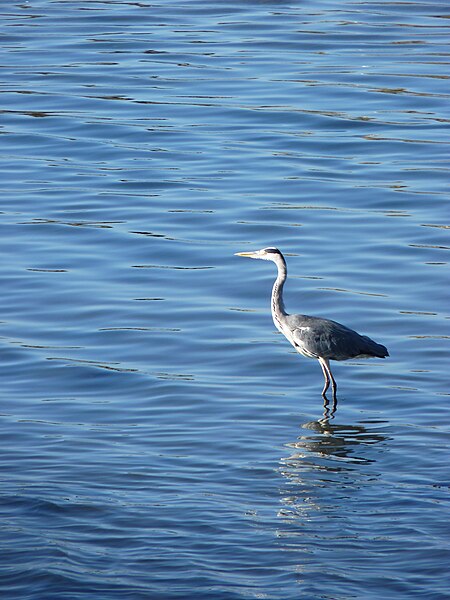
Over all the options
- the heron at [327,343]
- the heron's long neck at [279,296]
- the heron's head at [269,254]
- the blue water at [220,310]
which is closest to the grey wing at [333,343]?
the heron at [327,343]

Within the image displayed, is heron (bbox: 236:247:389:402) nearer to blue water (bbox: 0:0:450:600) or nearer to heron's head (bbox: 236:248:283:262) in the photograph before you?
blue water (bbox: 0:0:450:600)

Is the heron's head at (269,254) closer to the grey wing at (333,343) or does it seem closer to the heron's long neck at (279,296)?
the heron's long neck at (279,296)

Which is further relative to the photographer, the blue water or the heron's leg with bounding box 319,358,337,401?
the heron's leg with bounding box 319,358,337,401

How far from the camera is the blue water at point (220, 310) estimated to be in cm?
948

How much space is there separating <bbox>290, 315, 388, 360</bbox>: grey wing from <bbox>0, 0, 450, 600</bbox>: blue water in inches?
15.4

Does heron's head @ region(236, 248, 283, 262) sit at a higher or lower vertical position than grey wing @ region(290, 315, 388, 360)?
higher

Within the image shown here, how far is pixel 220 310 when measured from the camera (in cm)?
1625

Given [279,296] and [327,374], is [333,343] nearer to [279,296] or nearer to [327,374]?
[327,374]

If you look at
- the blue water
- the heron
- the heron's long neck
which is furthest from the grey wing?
the heron's long neck

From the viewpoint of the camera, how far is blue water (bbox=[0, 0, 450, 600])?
948 centimetres

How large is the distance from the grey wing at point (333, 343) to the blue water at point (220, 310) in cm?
39

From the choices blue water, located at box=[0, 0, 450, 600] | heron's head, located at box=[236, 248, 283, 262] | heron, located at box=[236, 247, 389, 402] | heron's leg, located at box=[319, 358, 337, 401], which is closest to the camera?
blue water, located at box=[0, 0, 450, 600]

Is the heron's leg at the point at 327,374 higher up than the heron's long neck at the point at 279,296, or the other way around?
the heron's long neck at the point at 279,296

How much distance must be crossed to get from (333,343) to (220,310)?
2.87 m
